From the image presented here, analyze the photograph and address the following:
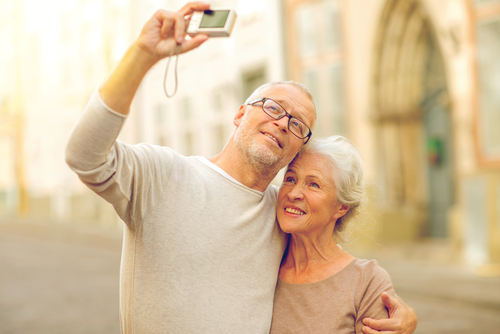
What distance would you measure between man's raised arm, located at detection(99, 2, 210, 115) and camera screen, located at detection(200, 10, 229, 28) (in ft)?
0.25

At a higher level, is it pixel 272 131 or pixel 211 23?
pixel 211 23

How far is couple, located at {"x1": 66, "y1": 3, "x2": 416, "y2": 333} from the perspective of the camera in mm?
1822

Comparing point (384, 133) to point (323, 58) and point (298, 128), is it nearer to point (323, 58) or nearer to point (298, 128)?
point (323, 58)

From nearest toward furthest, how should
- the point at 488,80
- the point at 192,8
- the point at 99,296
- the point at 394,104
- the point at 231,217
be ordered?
the point at 192,8, the point at 231,217, the point at 99,296, the point at 488,80, the point at 394,104

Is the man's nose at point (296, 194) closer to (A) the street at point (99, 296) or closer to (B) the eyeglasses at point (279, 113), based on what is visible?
(B) the eyeglasses at point (279, 113)

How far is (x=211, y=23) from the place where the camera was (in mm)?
1923

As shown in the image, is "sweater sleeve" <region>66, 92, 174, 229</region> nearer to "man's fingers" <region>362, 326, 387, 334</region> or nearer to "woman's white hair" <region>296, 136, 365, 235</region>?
"woman's white hair" <region>296, 136, 365, 235</region>

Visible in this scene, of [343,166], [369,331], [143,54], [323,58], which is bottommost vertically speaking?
[369,331]

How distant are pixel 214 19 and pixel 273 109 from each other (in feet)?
1.86

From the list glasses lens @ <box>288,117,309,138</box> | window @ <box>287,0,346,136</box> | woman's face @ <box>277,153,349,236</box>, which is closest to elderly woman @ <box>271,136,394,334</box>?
woman's face @ <box>277,153,349,236</box>

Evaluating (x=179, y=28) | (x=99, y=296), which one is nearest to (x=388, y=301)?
(x=179, y=28)

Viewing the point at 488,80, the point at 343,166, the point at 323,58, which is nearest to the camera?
the point at 343,166

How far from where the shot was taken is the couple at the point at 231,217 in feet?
5.98

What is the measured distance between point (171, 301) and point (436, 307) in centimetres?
573
